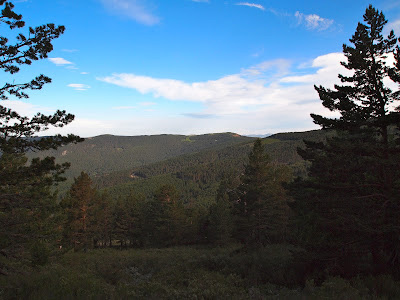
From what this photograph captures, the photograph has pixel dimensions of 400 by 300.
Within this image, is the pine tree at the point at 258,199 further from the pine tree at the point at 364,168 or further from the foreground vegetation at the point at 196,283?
the pine tree at the point at 364,168

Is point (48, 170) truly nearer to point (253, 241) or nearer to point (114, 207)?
point (253, 241)

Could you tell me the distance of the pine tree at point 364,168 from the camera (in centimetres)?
1003

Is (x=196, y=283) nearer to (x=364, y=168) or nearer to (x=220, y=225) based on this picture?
(x=364, y=168)

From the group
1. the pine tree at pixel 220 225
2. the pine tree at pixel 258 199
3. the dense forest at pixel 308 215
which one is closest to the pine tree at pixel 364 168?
the dense forest at pixel 308 215

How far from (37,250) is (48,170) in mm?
5934

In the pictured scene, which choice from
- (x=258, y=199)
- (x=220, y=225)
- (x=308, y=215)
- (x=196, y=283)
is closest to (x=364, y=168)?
(x=196, y=283)

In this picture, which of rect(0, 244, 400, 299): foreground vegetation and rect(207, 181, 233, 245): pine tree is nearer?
rect(0, 244, 400, 299): foreground vegetation

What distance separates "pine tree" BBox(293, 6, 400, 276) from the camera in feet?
32.9

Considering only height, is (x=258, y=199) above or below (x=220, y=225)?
above

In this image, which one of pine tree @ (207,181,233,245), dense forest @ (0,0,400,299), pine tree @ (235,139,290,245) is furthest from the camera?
pine tree @ (207,181,233,245)

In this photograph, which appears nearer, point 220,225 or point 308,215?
point 308,215

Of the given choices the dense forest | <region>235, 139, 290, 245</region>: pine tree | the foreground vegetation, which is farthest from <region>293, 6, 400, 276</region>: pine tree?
<region>235, 139, 290, 245</region>: pine tree

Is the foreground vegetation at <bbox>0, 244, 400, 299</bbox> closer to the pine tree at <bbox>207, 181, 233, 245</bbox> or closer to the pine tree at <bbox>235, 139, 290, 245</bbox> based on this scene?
the pine tree at <bbox>235, 139, 290, 245</bbox>

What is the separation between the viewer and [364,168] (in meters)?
10.7
